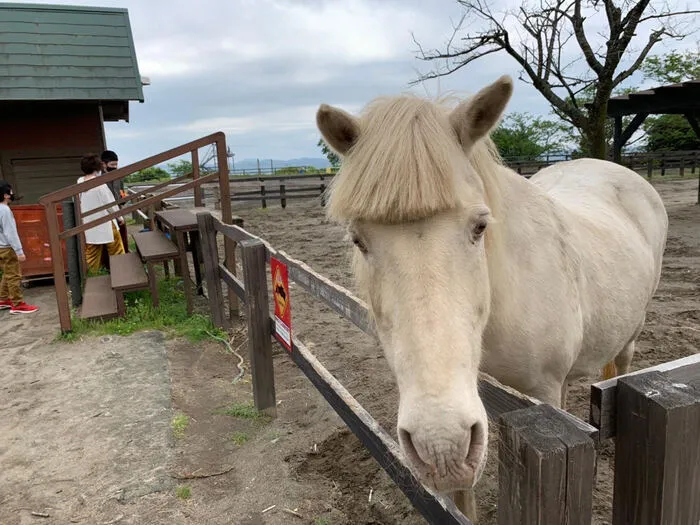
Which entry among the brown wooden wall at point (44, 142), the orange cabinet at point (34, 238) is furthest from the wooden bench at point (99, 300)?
the brown wooden wall at point (44, 142)

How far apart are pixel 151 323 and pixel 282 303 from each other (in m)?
3.10

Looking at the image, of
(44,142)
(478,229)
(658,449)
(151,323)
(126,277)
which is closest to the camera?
(658,449)

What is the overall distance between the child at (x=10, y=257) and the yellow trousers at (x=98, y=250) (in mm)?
896

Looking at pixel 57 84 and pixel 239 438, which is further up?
pixel 57 84

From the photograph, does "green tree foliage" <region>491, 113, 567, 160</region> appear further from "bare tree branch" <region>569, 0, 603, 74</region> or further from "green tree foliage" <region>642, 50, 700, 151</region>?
"bare tree branch" <region>569, 0, 603, 74</region>

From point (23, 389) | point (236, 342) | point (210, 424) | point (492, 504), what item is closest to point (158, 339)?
point (236, 342)

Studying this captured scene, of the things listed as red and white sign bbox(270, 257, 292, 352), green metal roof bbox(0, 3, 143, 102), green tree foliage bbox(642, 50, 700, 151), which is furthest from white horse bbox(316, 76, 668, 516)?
green tree foliage bbox(642, 50, 700, 151)

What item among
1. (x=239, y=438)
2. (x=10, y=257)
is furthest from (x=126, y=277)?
(x=239, y=438)

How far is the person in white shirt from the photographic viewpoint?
670cm

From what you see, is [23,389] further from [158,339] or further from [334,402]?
[334,402]

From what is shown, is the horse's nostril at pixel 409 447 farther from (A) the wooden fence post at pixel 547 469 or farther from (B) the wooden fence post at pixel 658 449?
(B) the wooden fence post at pixel 658 449

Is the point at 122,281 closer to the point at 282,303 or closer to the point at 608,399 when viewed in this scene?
the point at 282,303

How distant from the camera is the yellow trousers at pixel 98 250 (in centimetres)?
707

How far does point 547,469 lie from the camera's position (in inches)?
38.8
